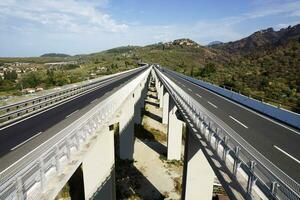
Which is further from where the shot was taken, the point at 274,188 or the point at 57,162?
the point at 57,162

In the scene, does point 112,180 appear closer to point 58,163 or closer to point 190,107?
point 190,107

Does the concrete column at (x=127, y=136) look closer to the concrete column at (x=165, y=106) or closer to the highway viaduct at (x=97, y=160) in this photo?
the highway viaduct at (x=97, y=160)

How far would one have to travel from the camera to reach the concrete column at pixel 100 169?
1688 centimetres

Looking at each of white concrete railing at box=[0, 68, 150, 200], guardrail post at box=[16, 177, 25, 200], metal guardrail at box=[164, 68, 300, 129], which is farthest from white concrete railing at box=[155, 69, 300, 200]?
metal guardrail at box=[164, 68, 300, 129]

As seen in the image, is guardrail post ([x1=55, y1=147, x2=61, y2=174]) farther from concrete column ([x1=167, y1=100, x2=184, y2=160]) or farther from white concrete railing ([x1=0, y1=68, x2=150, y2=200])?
concrete column ([x1=167, y1=100, x2=184, y2=160])

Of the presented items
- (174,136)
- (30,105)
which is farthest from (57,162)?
(174,136)

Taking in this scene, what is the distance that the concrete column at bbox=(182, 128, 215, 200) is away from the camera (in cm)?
1886

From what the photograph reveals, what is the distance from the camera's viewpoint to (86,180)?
55.8ft

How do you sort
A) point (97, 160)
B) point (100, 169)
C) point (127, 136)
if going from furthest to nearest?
point (127, 136), point (100, 169), point (97, 160)

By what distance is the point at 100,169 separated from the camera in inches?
688

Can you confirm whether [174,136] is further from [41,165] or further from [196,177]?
[41,165]

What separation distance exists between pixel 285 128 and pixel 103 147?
12804 millimetres

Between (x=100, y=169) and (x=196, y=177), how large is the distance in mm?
6867

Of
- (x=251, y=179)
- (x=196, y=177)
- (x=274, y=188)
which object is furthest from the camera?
(x=196, y=177)
